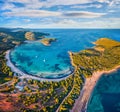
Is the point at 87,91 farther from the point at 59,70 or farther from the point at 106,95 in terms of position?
the point at 59,70

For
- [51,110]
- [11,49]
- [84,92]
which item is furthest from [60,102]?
[11,49]

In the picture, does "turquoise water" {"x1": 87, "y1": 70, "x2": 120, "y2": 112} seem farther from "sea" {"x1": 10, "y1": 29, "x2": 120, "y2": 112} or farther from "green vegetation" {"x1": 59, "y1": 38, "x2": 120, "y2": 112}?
"green vegetation" {"x1": 59, "y1": 38, "x2": 120, "y2": 112}

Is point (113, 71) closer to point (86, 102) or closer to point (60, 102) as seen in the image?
point (86, 102)

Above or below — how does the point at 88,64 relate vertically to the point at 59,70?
above

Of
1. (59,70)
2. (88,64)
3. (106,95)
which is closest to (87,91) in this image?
(106,95)

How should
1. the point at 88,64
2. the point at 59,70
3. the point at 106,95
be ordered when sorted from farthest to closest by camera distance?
the point at 88,64 < the point at 59,70 < the point at 106,95

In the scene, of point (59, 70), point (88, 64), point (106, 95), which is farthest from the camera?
point (88, 64)

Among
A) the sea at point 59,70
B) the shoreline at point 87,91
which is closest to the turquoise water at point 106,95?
the sea at point 59,70
